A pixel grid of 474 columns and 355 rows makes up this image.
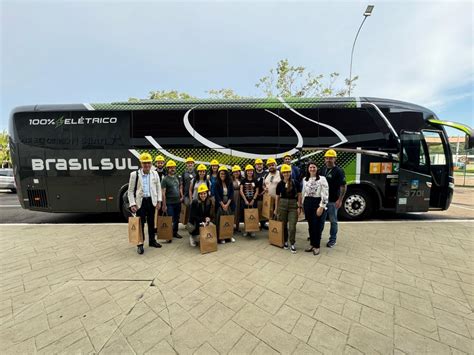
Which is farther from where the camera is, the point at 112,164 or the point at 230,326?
the point at 112,164

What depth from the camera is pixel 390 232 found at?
516 cm

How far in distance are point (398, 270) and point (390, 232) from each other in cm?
206

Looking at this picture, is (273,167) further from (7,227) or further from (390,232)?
(7,227)

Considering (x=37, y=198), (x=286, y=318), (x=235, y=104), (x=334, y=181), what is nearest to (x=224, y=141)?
(x=235, y=104)

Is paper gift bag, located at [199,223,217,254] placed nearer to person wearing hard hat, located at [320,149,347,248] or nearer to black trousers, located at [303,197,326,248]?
black trousers, located at [303,197,326,248]

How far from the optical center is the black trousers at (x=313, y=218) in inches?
151

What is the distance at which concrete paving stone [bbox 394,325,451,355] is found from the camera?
1973mm

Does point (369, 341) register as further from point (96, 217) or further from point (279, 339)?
point (96, 217)

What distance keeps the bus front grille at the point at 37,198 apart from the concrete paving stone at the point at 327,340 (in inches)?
283

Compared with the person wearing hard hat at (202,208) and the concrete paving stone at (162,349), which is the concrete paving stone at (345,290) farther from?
the person wearing hard hat at (202,208)

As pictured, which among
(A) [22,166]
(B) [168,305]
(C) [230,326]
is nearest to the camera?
(C) [230,326]

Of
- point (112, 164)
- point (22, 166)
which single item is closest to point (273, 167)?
point (112, 164)

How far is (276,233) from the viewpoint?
14.1ft

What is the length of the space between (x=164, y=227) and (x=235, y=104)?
12.1ft
